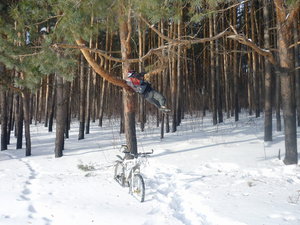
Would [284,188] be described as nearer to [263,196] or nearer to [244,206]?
[263,196]

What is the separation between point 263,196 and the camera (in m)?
5.15

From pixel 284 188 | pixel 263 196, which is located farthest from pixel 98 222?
pixel 284 188

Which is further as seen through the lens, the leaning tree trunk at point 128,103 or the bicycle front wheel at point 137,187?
the leaning tree trunk at point 128,103

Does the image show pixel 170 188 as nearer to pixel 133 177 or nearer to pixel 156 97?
pixel 133 177

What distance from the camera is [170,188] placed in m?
6.04

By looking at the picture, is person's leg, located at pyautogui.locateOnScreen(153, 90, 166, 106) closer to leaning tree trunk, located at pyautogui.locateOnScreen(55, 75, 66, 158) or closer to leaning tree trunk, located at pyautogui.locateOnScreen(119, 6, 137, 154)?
leaning tree trunk, located at pyautogui.locateOnScreen(119, 6, 137, 154)

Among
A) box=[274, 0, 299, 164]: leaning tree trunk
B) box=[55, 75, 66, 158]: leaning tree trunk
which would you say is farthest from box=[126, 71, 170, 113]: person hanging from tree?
box=[55, 75, 66, 158]: leaning tree trunk

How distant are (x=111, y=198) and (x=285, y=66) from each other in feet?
16.0

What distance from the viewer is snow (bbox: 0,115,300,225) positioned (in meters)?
4.36

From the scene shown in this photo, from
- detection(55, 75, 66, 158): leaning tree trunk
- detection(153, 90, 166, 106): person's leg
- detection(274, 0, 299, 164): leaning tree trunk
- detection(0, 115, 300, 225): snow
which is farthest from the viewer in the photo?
detection(55, 75, 66, 158): leaning tree trunk

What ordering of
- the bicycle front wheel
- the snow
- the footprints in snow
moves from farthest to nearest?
the bicycle front wheel
the footprints in snow
the snow

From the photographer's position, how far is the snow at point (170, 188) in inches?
172

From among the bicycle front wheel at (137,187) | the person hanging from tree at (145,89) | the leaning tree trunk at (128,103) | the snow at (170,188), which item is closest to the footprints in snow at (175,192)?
the snow at (170,188)

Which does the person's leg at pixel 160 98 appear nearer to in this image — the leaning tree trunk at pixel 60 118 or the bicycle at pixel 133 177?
the bicycle at pixel 133 177
